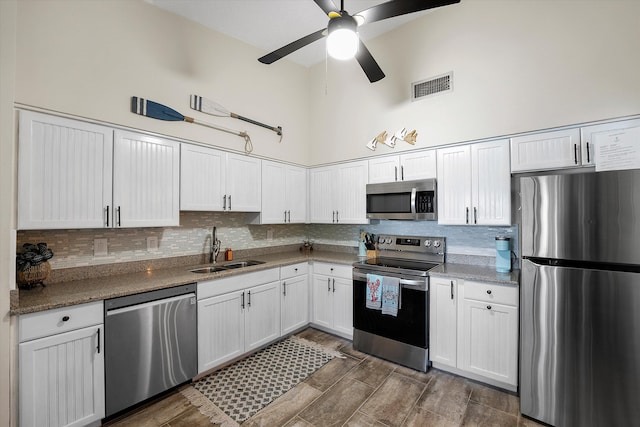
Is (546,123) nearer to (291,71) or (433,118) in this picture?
(433,118)

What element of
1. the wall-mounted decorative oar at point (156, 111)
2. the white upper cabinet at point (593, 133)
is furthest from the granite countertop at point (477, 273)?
the wall-mounted decorative oar at point (156, 111)

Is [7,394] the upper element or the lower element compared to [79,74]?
lower

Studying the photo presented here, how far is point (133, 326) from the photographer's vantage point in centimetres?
204

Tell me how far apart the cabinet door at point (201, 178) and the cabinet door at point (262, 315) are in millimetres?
1011

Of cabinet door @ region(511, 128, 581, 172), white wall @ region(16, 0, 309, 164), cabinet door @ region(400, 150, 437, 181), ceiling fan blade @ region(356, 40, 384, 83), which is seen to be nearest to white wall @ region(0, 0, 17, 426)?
white wall @ region(16, 0, 309, 164)

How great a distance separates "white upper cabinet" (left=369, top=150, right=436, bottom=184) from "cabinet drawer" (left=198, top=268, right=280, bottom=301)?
5.36 feet

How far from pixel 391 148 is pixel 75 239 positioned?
10.5ft

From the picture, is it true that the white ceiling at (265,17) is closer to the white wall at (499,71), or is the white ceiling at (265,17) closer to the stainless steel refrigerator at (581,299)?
the white wall at (499,71)

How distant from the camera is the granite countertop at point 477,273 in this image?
7.54 feet

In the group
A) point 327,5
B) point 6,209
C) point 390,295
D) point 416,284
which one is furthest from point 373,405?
point 327,5

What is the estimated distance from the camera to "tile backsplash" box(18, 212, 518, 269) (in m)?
2.27

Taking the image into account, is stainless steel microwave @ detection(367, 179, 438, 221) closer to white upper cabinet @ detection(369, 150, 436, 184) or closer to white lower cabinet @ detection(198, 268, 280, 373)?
white upper cabinet @ detection(369, 150, 436, 184)

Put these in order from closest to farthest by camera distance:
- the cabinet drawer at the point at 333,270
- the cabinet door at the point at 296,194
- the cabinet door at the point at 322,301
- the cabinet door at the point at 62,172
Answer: the cabinet door at the point at 62,172 < the cabinet drawer at the point at 333,270 < the cabinet door at the point at 322,301 < the cabinet door at the point at 296,194

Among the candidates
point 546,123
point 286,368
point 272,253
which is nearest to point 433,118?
point 546,123
